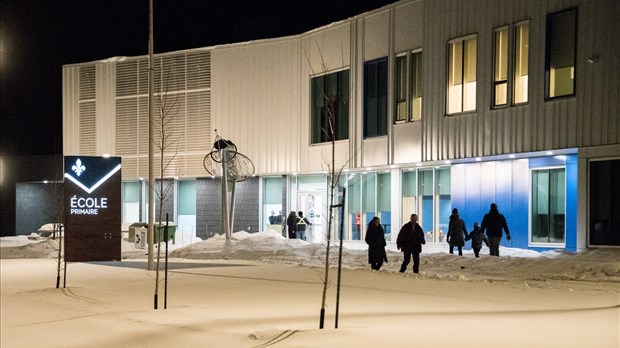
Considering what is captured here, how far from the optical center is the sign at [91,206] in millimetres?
23266

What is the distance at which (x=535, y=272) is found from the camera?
859 inches

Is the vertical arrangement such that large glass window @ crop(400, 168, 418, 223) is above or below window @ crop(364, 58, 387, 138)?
below

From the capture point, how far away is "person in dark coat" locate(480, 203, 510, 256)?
1006 inches

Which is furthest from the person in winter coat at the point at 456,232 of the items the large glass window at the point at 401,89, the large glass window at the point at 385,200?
the large glass window at the point at 385,200

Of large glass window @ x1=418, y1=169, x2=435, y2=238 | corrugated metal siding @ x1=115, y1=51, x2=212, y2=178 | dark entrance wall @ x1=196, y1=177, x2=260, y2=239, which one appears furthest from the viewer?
corrugated metal siding @ x1=115, y1=51, x2=212, y2=178

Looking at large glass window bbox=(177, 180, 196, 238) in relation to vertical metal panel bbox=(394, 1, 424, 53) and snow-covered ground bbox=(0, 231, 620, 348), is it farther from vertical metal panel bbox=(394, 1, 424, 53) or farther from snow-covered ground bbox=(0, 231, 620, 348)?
snow-covered ground bbox=(0, 231, 620, 348)

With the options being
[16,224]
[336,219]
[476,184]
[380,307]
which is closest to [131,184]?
[16,224]

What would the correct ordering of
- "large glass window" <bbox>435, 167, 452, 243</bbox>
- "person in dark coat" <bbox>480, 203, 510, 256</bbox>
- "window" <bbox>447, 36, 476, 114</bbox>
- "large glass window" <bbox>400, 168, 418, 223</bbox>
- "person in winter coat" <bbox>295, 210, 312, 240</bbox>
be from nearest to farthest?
"person in dark coat" <bbox>480, 203, 510, 256</bbox> → "window" <bbox>447, 36, 476, 114</bbox> → "large glass window" <bbox>435, 167, 452, 243</bbox> → "large glass window" <bbox>400, 168, 418, 223</bbox> → "person in winter coat" <bbox>295, 210, 312, 240</bbox>

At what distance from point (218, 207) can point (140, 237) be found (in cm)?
934

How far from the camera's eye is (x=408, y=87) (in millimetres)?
33219

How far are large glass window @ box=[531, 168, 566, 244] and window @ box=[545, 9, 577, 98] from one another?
2.65m

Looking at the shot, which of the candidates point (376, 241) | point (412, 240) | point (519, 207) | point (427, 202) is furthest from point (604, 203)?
point (427, 202)

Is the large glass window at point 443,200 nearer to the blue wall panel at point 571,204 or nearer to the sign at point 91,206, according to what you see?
the blue wall panel at point 571,204

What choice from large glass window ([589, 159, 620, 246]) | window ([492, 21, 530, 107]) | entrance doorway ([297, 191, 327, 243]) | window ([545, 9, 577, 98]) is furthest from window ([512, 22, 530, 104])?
entrance doorway ([297, 191, 327, 243])
